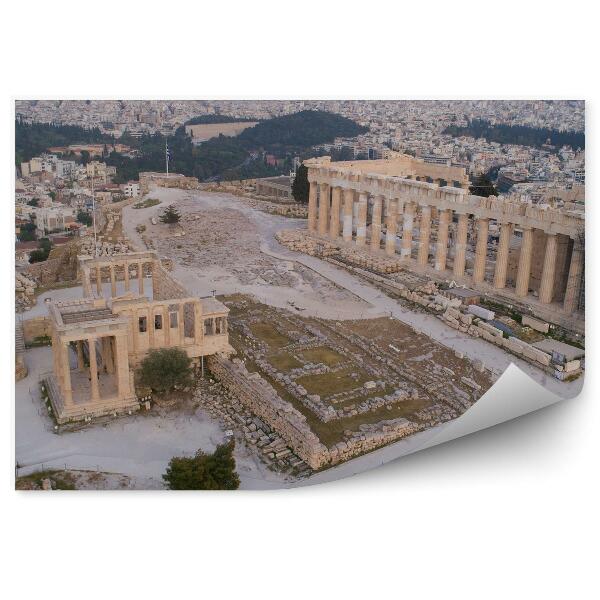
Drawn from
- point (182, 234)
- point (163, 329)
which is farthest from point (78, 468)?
point (182, 234)

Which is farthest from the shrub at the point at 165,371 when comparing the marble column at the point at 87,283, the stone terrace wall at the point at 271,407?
the marble column at the point at 87,283

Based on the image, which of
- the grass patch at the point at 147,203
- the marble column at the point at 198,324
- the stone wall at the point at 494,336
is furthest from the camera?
the grass patch at the point at 147,203

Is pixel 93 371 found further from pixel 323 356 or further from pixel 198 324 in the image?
pixel 323 356

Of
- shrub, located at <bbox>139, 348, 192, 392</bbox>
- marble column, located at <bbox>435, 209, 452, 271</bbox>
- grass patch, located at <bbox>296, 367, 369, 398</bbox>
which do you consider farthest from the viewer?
marble column, located at <bbox>435, 209, 452, 271</bbox>

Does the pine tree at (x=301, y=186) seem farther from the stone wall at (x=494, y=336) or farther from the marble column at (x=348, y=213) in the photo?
the stone wall at (x=494, y=336)

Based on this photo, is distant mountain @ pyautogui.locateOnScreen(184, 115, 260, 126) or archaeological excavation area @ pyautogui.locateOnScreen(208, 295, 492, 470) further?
distant mountain @ pyautogui.locateOnScreen(184, 115, 260, 126)

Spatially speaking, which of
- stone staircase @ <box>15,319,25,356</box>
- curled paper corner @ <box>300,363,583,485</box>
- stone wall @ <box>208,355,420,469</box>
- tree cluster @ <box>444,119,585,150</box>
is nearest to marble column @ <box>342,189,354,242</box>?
tree cluster @ <box>444,119,585,150</box>

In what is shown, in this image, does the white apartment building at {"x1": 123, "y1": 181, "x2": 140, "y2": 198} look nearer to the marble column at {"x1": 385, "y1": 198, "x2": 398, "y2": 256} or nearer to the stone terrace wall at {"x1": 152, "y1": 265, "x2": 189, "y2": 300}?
the marble column at {"x1": 385, "y1": 198, "x2": 398, "y2": 256}
